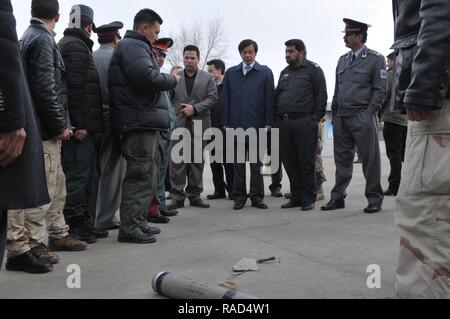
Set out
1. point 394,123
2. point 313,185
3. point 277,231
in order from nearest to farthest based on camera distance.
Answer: point 277,231, point 313,185, point 394,123

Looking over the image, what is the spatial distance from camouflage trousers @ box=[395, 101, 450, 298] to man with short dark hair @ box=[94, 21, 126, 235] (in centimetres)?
307

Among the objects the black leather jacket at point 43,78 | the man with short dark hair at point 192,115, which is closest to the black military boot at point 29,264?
the black leather jacket at point 43,78

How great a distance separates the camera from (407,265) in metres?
2.30

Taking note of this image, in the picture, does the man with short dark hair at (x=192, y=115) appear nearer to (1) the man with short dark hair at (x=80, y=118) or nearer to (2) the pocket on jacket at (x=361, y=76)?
(2) the pocket on jacket at (x=361, y=76)

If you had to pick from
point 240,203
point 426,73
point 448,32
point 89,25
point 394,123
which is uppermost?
point 89,25

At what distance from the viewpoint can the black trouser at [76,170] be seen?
4.17 metres

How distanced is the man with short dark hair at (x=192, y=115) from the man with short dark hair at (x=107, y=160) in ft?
4.40

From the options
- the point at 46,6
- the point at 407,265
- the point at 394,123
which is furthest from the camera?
the point at 394,123

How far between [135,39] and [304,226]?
90.6 inches

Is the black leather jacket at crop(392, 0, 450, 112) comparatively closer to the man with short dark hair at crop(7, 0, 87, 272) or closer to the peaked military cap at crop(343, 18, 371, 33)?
the man with short dark hair at crop(7, 0, 87, 272)

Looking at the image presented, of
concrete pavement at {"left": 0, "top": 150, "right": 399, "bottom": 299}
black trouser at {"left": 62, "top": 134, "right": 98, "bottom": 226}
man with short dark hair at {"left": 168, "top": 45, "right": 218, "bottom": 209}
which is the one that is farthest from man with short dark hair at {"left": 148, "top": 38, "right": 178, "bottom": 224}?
black trouser at {"left": 62, "top": 134, "right": 98, "bottom": 226}

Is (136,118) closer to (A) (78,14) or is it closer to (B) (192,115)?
(A) (78,14)
